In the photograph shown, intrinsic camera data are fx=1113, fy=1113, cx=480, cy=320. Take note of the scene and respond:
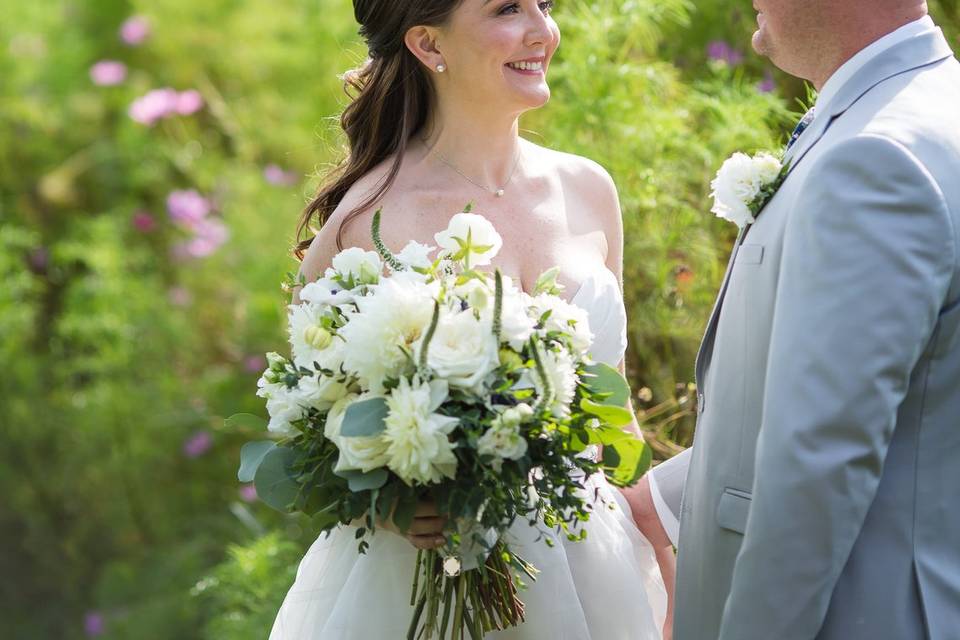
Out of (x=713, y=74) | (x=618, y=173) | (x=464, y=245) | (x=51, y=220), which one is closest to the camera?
(x=464, y=245)

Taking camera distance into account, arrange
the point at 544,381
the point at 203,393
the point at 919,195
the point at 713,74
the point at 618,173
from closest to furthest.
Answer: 1. the point at 919,195
2. the point at 544,381
3. the point at 618,173
4. the point at 713,74
5. the point at 203,393

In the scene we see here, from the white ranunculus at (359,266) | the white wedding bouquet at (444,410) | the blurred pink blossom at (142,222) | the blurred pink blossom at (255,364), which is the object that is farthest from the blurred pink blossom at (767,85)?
the blurred pink blossom at (142,222)

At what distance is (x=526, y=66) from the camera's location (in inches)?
103

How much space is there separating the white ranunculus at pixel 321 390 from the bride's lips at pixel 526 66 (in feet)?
3.21

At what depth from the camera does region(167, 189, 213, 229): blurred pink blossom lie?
6438 mm

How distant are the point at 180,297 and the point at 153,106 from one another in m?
1.18

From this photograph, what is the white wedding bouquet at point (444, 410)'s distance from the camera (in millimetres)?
1890

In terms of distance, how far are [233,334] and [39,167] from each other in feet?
6.82

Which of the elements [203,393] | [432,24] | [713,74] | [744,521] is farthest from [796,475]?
[203,393]

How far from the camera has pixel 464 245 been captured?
205 centimetres

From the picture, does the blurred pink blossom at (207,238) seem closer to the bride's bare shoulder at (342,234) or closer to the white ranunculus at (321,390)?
the bride's bare shoulder at (342,234)

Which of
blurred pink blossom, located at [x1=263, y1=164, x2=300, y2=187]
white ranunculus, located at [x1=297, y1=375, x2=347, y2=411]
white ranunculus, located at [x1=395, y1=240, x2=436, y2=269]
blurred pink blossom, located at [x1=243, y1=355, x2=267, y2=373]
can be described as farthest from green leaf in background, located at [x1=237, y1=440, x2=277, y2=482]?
blurred pink blossom, located at [x1=263, y1=164, x2=300, y2=187]

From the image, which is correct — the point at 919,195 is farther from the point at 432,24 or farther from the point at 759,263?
the point at 432,24

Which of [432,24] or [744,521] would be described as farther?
[432,24]
